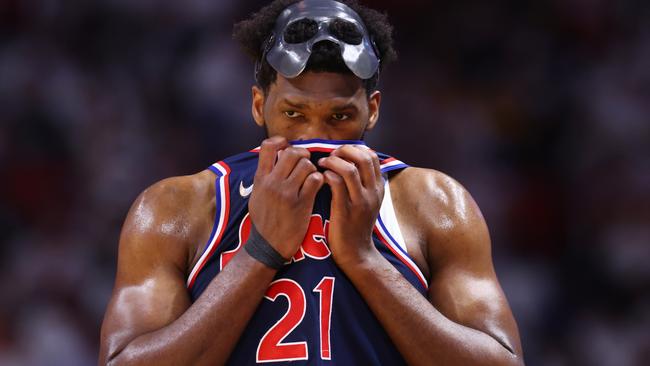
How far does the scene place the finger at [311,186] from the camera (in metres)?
2.18

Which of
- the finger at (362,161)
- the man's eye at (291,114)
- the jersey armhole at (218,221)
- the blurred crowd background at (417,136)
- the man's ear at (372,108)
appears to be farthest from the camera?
the blurred crowd background at (417,136)

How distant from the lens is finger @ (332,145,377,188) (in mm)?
2219

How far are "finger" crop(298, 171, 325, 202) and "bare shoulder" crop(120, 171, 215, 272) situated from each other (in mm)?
354

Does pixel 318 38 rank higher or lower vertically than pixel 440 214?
higher

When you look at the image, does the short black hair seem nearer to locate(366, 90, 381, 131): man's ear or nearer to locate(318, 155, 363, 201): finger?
locate(366, 90, 381, 131): man's ear

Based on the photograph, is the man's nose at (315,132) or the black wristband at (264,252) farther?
the man's nose at (315,132)

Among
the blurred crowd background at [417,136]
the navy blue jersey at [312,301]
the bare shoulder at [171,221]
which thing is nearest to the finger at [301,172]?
the navy blue jersey at [312,301]

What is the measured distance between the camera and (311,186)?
7.16 ft

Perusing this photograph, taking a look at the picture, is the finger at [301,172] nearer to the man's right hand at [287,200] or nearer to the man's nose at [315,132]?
the man's right hand at [287,200]

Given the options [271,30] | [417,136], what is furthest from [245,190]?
[417,136]

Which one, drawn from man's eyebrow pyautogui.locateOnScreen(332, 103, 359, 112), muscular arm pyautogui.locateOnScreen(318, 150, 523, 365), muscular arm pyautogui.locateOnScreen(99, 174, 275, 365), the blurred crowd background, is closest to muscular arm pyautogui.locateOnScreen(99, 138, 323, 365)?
muscular arm pyautogui.locateOnScreen(99, 174, 275, 365)

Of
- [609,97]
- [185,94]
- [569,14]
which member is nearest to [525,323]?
[609,97]

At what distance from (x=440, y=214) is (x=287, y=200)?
493 millimetres

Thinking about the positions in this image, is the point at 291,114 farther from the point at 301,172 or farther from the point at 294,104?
the point at 301,172
